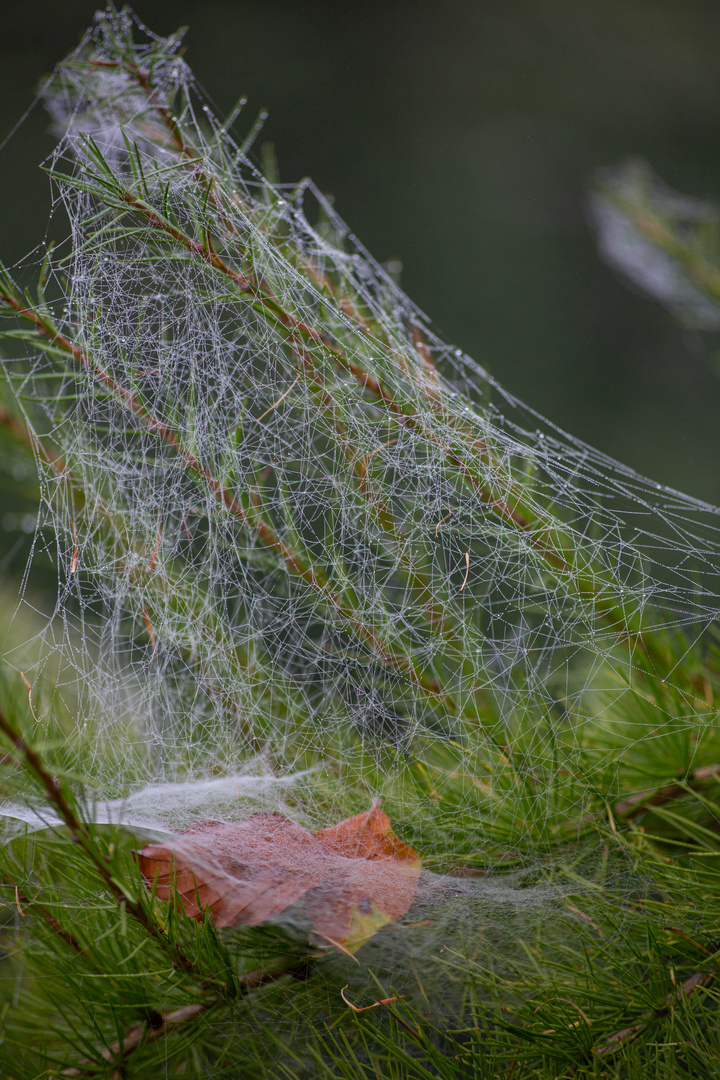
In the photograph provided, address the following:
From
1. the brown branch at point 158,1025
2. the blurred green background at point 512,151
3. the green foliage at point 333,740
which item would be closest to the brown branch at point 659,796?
the green foliage at point 333,740

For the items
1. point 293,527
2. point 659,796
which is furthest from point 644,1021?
point 293,527

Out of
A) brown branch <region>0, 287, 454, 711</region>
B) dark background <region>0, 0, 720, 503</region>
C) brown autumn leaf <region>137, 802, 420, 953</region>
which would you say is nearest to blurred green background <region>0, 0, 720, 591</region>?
dark background <region>0, 0, 720, 503</region>

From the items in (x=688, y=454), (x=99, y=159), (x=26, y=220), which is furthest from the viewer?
(x=688, y=454)

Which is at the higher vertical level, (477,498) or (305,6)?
(305,6)

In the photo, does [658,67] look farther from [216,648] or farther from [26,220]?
[216,648]

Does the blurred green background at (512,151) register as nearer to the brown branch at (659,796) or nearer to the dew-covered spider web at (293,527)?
the dew-covered spider web at (293,527)

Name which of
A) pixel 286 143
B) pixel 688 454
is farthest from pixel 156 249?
pixel 688 454

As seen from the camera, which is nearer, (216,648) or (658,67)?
(216,648)
